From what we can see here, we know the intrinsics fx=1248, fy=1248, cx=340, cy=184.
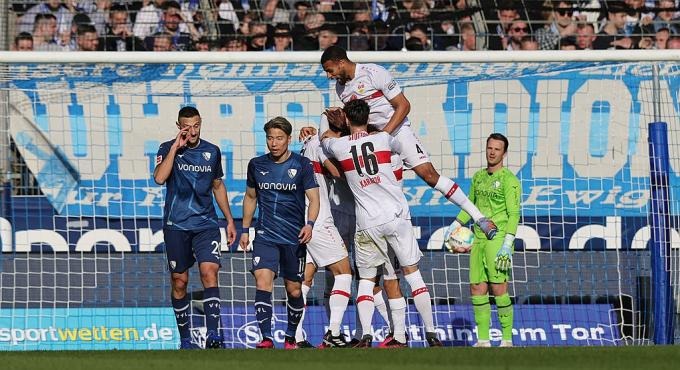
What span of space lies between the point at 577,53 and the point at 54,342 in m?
5.60

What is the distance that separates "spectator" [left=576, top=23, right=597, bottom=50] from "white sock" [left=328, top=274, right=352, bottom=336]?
523cm

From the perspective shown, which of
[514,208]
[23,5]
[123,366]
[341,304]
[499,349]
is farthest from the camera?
[23,5]

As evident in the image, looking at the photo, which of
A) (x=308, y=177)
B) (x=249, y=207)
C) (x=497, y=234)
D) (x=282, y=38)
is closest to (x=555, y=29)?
(x=282, y=38)

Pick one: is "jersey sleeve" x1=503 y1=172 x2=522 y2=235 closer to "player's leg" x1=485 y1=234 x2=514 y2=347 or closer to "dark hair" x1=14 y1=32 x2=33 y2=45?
"player's leg" x1=485 y1=234 x2=514 y2=347

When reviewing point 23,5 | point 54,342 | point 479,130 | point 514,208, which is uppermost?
point 23,5

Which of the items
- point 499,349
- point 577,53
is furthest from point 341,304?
point 577,53

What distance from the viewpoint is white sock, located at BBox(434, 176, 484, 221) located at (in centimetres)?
973

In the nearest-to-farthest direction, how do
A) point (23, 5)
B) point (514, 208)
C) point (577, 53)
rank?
point (514, 208)
point (577, 53)
point (23, 5)

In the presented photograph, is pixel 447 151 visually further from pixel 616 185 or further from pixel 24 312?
pixel 24 312

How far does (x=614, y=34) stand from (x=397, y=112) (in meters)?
4.75

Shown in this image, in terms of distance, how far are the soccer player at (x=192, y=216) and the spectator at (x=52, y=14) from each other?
13.8 ft

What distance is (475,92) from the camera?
1249cm

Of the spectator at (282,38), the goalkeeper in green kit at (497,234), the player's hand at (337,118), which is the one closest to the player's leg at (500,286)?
the goalkeeper in green kit at (497,234)

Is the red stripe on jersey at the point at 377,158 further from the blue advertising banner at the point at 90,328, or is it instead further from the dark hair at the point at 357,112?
the blue advertising banner at the point at 90,328
